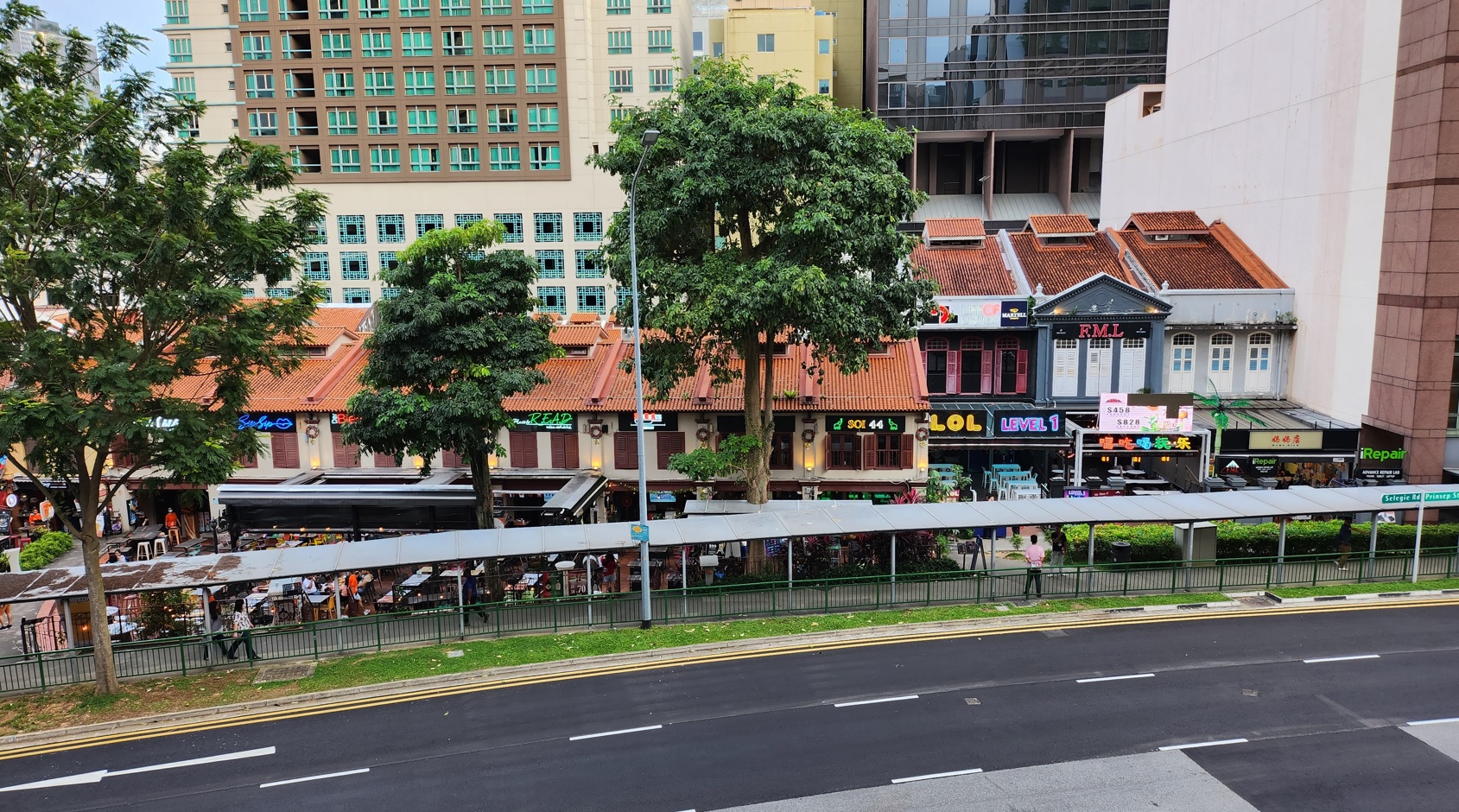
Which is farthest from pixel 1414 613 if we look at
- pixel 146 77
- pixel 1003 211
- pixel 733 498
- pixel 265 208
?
pixel 1003 211

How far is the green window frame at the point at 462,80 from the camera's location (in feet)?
204

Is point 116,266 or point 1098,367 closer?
point 116,266

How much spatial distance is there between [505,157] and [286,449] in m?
32.4

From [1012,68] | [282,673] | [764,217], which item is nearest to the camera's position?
[282,673]

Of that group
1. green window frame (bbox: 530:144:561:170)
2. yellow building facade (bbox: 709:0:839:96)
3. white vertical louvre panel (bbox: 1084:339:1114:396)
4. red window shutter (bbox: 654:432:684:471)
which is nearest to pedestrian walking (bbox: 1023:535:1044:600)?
red window shutter (bbox: 654:432:684:471)

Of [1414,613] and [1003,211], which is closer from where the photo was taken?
[1414,613]

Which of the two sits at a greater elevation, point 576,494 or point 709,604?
point 576,494

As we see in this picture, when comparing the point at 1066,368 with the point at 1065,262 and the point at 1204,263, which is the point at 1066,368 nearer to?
the point at 1065,262

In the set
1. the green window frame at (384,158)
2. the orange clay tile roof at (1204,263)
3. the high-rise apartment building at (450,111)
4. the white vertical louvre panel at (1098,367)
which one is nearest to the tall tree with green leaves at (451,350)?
the white vertical louvre panel at (1098,367)

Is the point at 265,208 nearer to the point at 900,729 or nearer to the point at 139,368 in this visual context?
the point at 139,368

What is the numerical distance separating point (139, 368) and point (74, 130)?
16.0ft

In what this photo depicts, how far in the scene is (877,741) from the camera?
57.7 feet

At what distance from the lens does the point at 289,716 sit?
768 inches

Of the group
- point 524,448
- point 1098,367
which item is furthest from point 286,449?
point 1098,367
